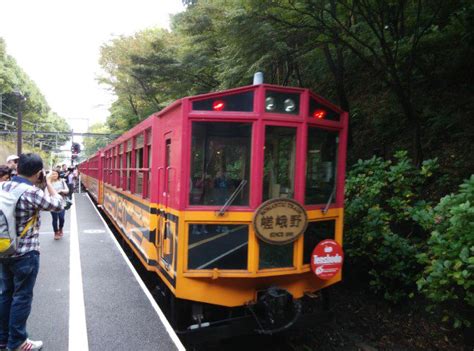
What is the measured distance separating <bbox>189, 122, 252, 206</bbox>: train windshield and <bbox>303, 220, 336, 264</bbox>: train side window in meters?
0.79

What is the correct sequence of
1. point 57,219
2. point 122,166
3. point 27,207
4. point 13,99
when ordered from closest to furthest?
1. point 27,207
2. point 57,219
3. point 122,166
4. point 13,99

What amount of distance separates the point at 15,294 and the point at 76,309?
1.32m

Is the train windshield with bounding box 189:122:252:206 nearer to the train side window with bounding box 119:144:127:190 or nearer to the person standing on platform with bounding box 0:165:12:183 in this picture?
the person standing on platform with bounding box 0:165:12:183

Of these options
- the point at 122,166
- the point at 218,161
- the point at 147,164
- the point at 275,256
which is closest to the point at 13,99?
the point at 122,166

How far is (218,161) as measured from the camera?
3896 millimetres

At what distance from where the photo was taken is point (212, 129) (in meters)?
3.86

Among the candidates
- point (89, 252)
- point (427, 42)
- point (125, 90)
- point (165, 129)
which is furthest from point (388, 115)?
point (125, 90)

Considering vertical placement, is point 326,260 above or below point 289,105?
below

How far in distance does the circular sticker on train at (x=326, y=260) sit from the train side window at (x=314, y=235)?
6 cm

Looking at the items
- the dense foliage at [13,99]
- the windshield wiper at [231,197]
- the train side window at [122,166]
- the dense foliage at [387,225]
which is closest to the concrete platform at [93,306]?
the windshield wiper at [231,197]

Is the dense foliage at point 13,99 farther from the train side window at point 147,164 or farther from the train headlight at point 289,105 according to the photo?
the train headlight at point 289,105

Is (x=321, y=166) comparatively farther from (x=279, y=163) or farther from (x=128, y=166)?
(x=128, y=166)

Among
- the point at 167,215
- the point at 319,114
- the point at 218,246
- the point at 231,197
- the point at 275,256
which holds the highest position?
Result: the point at 319,114

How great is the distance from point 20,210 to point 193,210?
4.85 ft
